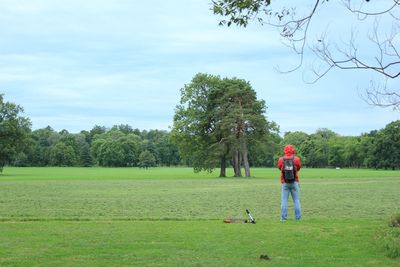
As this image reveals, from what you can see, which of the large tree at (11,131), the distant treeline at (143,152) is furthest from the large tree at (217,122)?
the distant treeline at (143,152)

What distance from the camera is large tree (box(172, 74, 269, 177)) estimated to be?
71.9 metres

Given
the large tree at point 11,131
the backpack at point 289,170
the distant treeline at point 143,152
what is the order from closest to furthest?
the backpack at point 289,170 < the large tree at point 11,131 < the distant treeline at point 143,152

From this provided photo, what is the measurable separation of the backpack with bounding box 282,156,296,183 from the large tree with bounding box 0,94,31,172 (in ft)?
250

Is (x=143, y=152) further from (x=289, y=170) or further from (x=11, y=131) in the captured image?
(x=289, y=170)

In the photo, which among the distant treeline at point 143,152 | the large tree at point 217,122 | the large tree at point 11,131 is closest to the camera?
the large tree at point 217,122

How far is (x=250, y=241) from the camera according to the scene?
1020 centimetres

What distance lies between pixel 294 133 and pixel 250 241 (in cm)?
18823

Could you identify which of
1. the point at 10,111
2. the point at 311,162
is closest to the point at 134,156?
the point at 311,162

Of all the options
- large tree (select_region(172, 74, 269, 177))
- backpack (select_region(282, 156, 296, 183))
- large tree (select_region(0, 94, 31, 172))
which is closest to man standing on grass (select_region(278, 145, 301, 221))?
backpack (select_region(282, 156, 296, 183))

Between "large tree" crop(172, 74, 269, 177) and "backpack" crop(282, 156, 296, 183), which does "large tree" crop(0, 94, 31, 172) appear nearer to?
"large tree" crop(172, 74, 269, 177)

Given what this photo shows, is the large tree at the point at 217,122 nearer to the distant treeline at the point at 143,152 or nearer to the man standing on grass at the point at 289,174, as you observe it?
the man standing on grass at the point at 289,174

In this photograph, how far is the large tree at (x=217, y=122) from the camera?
7188 cm

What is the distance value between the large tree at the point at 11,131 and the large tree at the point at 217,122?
1056 inches

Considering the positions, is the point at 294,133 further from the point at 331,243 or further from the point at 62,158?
the point at 331,243
